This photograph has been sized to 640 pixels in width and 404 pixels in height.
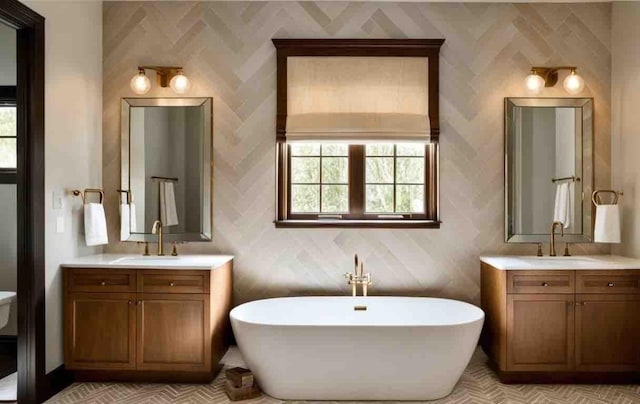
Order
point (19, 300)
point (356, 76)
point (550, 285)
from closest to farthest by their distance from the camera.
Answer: point (19, 300)
point (550, 285)
point (356, 76)

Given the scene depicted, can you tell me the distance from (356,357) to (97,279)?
5.80ft

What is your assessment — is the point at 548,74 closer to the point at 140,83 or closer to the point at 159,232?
the point at 140,83

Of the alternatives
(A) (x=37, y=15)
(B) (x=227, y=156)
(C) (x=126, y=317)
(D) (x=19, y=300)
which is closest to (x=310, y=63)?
(B) (x=227, y=156)

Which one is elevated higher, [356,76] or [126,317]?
[356,76]

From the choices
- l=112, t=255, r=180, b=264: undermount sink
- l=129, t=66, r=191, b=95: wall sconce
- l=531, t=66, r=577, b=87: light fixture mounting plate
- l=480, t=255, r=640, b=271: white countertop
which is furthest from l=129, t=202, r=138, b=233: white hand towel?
l=531, t=66, r=577, b=87: light fixture mounting plate

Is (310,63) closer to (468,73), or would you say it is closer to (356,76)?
(356,76)

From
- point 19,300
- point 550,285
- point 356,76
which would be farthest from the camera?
point 356,76

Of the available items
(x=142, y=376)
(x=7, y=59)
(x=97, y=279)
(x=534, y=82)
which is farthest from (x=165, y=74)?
(x=534, y=82)

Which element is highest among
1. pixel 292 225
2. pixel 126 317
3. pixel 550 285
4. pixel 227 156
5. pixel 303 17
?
pixel 303 17

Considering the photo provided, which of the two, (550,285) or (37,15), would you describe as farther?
(550,285)

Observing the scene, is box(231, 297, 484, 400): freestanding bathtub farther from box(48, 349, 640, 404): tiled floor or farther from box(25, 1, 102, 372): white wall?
box(25, 1, 102, 372): white wall

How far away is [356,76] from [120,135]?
74.6 inches

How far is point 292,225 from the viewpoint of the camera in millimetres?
3695

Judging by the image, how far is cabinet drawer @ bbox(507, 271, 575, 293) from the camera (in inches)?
123
